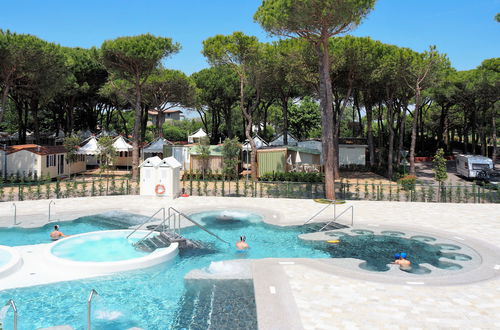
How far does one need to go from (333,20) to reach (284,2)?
305 cm

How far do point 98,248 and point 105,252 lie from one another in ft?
2.07

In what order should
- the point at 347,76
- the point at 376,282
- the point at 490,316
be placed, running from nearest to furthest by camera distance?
the point at 490,316 < the point at 376,282 < the point at 347,76

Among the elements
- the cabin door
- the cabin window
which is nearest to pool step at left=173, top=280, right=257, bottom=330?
the cabin door

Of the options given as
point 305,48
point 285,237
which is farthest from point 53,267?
point 305,48

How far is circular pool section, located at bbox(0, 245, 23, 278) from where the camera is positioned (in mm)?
11303

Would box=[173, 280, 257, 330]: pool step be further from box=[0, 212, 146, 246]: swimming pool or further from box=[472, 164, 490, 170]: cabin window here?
box=[472, 164, 490, 170]: cabin window

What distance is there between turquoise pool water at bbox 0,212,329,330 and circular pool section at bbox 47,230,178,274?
0.35m

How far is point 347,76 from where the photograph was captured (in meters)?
32.8

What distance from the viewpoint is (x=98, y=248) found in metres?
14.7

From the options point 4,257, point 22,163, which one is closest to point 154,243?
point 4,257

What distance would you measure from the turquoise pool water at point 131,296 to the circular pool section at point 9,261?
4.34 feet

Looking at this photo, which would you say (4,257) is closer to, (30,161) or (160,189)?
(160,189)

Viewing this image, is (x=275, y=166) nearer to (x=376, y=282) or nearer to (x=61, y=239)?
(x=61, y=239)

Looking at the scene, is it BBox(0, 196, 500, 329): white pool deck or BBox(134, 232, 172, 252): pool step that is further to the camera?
BBox(134, 232, 172, 252): pool step
